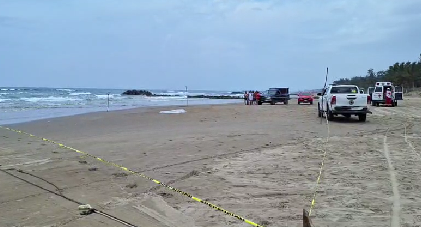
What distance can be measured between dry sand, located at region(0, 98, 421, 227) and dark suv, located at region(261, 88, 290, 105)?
94.4 ft

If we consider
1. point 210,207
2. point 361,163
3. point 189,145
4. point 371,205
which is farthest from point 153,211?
point 189,145

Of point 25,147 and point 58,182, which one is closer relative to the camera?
point 58,182

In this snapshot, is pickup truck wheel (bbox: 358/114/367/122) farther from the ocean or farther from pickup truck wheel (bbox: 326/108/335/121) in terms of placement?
the ocean

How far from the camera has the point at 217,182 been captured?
6.52 metres

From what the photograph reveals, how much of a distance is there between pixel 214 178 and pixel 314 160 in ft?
9.22

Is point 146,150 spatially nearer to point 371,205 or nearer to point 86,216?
point 86,216

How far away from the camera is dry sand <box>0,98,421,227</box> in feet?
15.8

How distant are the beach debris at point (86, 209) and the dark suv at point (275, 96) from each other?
36.0 m

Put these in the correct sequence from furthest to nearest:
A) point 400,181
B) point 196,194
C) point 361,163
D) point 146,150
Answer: point 146,150 → point 361,163 → point 400,181 → point 196,194

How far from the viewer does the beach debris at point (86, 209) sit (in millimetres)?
4887

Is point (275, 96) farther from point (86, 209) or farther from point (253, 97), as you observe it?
point (86, 209)

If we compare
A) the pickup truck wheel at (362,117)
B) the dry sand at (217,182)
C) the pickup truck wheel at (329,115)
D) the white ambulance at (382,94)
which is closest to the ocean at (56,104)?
the dry sand at (217,182)

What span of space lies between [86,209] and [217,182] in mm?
2343

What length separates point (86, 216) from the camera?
15.8ft
